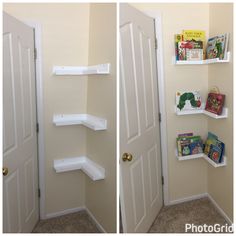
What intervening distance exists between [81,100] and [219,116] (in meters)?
1.08

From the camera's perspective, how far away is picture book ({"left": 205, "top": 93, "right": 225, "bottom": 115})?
74.3 inches

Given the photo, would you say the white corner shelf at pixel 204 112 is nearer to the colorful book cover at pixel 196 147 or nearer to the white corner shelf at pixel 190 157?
the colorful book cover at pixel 196 147

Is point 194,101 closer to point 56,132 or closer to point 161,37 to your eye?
point 161,37

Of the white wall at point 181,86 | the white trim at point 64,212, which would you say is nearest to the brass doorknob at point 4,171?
the white trim at point 64,212

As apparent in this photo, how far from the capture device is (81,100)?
1.60 metres

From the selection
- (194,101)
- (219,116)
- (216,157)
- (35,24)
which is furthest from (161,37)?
(216,157)

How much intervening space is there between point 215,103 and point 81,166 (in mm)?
1180

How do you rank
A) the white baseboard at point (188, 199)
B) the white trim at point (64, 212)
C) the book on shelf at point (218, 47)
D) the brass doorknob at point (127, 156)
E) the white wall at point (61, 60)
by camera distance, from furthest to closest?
the white baseboard at point (188, 199) → the book on shelf at point (218, 47) → the white trim at point (64, 212) → the white wall at point (61, 60) → the brass doorknob at point (127, 156)

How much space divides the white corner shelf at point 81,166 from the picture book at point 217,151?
959 mm

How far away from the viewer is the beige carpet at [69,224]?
4.82 feet

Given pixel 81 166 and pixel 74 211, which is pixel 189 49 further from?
pixel 74 211

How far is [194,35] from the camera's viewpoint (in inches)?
77.8

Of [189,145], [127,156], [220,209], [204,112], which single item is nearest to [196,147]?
[189,145]

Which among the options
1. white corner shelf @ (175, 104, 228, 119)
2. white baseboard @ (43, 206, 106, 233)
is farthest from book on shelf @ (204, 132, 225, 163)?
white baseboard @ (43, 206, 106, 233)
